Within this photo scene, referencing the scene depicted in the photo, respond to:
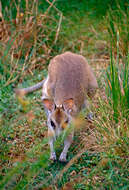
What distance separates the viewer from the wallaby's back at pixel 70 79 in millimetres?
5055

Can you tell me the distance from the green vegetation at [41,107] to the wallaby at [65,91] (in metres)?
0.22

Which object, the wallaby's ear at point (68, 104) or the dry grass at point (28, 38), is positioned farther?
the dry grass at point (28, 38)

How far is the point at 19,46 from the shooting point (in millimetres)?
6832

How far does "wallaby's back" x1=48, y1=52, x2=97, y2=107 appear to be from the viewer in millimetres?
5055

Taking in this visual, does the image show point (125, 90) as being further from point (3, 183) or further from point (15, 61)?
point (15, 61)

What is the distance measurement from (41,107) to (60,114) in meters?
1.52

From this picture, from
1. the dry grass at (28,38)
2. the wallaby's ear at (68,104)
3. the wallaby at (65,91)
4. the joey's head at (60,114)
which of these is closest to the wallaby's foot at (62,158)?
the wallaby at (65,91)

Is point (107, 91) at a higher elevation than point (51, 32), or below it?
below

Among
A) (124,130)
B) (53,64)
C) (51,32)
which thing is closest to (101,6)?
(51,32)

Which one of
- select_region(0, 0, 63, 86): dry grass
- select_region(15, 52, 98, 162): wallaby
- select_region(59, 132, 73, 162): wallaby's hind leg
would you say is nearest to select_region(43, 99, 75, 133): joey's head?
select_region(15, 52, 98, 162): wallaby

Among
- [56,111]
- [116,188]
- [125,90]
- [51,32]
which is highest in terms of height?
[51,32]

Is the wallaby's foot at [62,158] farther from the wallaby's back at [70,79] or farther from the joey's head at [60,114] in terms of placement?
the wallaby's back at [70,79]

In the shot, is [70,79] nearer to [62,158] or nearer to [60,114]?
[60,114]

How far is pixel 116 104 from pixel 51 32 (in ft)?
11.7
